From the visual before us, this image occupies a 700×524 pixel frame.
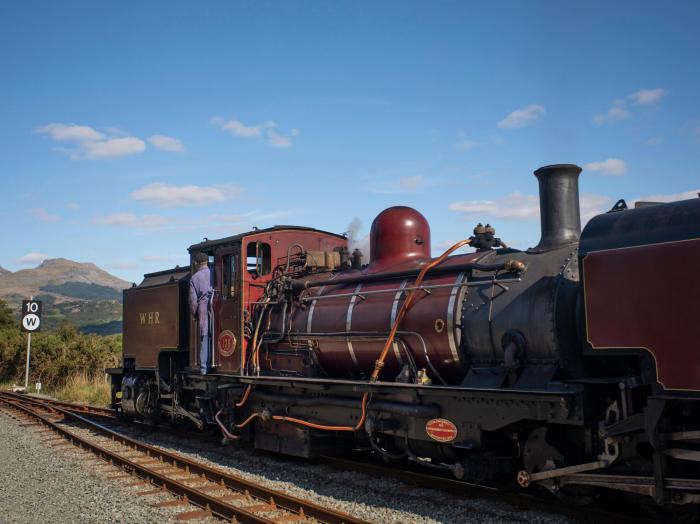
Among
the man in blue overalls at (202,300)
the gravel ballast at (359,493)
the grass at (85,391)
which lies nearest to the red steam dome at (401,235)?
the gravel ballast at (359,493)

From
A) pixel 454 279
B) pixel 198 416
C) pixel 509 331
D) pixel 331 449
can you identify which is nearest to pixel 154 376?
pixel 198 416

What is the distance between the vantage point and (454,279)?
811cm

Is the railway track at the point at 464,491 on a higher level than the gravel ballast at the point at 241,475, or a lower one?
higher

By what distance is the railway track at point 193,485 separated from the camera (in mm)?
A: 7309

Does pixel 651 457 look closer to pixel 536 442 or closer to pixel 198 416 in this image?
pixel 536 442

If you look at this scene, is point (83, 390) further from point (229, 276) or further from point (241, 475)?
point (241, 475)

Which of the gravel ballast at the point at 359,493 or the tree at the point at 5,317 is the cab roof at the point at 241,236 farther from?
the tree at the point at 5,317

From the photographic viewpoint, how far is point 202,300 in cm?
1170

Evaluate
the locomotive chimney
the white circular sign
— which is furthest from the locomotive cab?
the white circular sign

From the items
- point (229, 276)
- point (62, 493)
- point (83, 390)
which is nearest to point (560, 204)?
point (229, 276)

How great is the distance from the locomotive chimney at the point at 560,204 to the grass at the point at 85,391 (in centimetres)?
1607

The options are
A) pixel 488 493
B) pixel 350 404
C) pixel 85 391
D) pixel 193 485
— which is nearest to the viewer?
pixel 488 493

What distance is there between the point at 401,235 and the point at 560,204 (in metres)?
2.54

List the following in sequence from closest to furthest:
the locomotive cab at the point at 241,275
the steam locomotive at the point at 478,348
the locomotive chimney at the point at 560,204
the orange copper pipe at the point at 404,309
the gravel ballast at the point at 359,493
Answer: the steam locomotive at the point at 478,348 → the gravel ballast at the point at 359,493 → the locomotive chimney at the point at 560,204 → the orange copper pipe at the point at 404,309 → the locomotive cab at the point at 241,275
